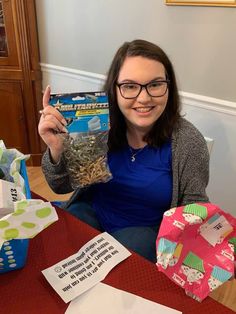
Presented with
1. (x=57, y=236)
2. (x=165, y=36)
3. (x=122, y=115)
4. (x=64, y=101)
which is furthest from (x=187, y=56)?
(x=57, y=236)

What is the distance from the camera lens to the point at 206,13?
4.64ft

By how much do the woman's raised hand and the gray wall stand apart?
2.94 feet

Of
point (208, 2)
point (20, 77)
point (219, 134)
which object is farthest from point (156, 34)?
point (20, 77)

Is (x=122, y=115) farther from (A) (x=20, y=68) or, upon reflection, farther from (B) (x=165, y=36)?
(A) (x=20, y=68)

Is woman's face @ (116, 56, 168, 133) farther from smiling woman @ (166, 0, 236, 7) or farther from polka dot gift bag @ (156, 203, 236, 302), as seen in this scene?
smiling woman @ (166, 0, 236, 7)

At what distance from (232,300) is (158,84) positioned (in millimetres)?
1101

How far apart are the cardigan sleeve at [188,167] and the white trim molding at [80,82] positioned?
21.4 inches

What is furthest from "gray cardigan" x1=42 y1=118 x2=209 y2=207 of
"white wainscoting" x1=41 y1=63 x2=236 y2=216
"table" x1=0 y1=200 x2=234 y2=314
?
"white wainscoting" x1=41 y1=63 x2=236 y2=216

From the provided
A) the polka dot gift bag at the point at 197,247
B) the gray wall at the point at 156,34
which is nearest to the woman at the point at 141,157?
the polka dot gift bag at the point at 197,247

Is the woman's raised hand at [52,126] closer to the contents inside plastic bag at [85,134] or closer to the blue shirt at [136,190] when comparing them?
the contents inside plastic bag at [85,134]

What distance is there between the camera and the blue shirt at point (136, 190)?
107cm

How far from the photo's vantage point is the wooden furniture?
2135 millimetres

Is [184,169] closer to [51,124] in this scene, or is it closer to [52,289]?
[51,124]

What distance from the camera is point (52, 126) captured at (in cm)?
90
